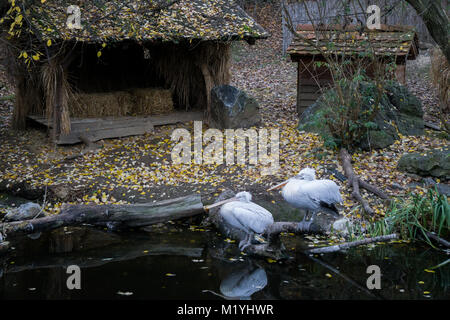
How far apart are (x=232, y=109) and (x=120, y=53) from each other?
3.89 metres

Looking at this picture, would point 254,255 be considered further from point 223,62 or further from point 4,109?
point 4,109

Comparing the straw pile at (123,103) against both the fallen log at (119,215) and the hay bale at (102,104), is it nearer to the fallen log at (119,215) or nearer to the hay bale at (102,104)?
the hay bale at (102,104)

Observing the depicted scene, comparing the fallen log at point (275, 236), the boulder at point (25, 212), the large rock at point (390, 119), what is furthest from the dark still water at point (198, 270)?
the large rock at point (390, 119)

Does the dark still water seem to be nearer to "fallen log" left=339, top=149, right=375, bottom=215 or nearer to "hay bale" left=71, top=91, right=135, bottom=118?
"fallen log" left=339, top=149, right=375, bottom=215

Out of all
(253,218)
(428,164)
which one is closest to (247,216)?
(253,218)

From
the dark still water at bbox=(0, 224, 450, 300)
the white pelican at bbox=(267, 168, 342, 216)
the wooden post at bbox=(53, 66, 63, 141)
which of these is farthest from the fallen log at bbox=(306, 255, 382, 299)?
the wooden post at bbox=(53, 66, 63, 141)

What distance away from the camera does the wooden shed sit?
1054 cm

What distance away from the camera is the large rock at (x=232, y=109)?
1110cm

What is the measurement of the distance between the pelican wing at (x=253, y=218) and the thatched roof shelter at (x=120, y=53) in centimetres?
361

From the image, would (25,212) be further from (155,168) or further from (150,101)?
(150,101)

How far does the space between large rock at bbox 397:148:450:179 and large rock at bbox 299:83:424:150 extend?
36.9 inches

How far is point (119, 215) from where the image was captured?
7.03 meters
